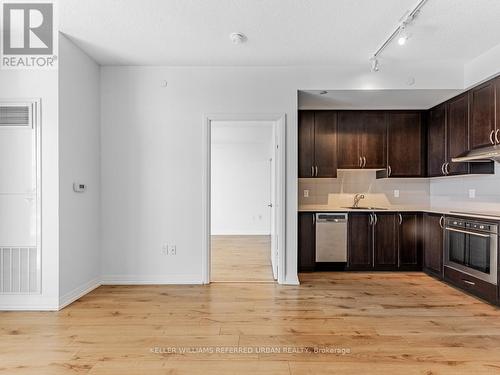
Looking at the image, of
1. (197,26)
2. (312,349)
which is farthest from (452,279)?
(197,26)

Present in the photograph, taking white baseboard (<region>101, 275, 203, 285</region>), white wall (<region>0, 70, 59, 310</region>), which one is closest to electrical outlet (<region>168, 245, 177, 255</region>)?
white baseboard (<region>101, 275, 203, 285</region>)

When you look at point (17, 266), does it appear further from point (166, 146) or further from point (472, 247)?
point (472, 247)

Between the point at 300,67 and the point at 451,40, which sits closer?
the point at 451,40

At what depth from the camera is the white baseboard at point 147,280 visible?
4.01 metres

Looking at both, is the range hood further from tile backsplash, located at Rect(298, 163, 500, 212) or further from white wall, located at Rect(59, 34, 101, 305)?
white wall, located at Rect(59, 34, 101, 305)

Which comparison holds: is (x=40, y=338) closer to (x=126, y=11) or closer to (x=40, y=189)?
(x=40, y=189)

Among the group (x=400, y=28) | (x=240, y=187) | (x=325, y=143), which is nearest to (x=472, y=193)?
(x=325, y=143)

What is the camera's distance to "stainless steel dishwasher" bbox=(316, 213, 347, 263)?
463 centimetres

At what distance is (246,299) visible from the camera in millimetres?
3471

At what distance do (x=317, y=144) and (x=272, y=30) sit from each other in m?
2.07

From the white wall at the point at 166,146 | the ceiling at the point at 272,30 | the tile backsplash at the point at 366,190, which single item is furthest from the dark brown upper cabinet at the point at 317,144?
the ceiling at the point at 272,30

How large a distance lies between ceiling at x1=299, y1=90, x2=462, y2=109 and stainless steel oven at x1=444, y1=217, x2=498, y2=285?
65.3 inches

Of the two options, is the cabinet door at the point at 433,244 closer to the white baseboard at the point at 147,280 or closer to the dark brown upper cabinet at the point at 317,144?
the dark brown upper cabinet at the point at 317,144

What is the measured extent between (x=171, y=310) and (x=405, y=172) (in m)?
3.88
